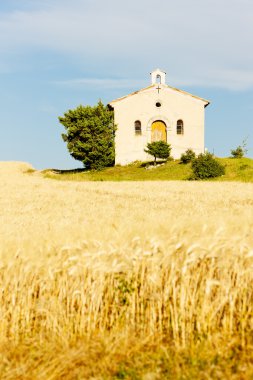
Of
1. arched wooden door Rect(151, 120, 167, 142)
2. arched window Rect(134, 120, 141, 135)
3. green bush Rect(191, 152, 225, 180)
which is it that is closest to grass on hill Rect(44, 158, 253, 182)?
green bush Rect(191, 152, 225, 180)

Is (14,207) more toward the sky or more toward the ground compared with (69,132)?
more toward the ground

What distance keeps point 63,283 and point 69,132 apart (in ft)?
159

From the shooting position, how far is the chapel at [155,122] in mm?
54062

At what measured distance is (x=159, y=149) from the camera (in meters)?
49.0

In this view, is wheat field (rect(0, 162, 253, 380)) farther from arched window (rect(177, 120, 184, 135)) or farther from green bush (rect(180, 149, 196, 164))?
arched window (rect(177, 120, 184, 135))

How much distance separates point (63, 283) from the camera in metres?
5.98

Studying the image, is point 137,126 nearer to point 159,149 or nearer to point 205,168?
point 159,149

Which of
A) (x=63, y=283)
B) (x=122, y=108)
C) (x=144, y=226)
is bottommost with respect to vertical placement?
(x=63, y=283)

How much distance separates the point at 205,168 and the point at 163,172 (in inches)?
248

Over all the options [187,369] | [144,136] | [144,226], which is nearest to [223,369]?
[187,369]

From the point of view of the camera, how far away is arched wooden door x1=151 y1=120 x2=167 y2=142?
54275mm

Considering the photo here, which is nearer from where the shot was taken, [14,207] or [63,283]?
[63,283]

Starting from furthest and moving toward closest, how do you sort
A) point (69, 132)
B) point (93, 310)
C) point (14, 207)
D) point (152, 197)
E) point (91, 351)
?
point (69, 132)
point (152, 197)
point (14, 207)
point (93, 310)
point (91, 351)

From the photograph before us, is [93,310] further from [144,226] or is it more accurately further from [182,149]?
[182,149]
